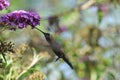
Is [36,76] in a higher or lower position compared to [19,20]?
lower

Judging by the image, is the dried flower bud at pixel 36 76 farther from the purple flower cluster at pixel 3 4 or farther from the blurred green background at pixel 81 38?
the blurred green background at pixel 81 38

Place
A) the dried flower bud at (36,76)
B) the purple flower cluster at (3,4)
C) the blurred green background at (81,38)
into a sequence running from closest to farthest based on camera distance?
the purple flower cluster at (3,4), the dried flower bud at (36,76), the blurred green background at (81,38)

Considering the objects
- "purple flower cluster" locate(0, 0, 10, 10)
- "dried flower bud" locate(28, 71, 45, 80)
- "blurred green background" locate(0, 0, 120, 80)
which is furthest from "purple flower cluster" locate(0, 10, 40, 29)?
"blurred green background" locate(0, 0, 120, 80)

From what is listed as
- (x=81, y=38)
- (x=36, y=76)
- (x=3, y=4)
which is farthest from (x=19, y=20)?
(x=81, y=38)

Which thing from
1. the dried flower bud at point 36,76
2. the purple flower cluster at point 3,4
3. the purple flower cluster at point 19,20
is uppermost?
the purple flower cluster at point 3,4

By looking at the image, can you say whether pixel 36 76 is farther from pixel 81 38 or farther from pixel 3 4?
pixel 81 38

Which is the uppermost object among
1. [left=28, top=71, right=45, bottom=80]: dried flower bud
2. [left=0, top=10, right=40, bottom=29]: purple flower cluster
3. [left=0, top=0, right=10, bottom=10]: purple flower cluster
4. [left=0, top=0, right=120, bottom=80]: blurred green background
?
[left=0, top=0, right=10, bottom=10]: purple flower cluster

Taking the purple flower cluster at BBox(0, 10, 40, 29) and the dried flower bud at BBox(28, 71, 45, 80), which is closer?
the purple flower cluster at BBox(0, 10, 40, 29)

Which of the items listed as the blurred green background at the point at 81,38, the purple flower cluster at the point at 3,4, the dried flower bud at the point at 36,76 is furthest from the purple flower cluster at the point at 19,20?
the blurred green background at the point at 81,38

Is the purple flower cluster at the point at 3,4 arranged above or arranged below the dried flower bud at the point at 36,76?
above

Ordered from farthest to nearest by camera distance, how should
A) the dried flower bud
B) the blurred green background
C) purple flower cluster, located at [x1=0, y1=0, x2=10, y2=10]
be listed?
the blurred green background, the dried flower bud, purple flower cluster, located at [x1=0, y1=0, x2=10, y2=10]

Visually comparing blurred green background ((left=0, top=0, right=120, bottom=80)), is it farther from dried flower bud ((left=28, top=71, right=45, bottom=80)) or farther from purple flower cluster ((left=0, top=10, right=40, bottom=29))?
purple flower cluster ((left=0, top=10, right=40, bottom=29))

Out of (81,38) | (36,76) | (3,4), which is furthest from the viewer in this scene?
(81,38)

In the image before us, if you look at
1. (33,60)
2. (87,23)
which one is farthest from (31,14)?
(87,23)
